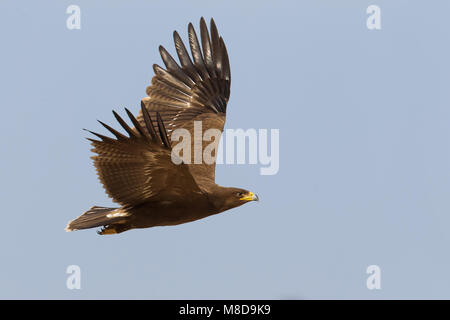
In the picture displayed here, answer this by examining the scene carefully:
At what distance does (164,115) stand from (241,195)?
2653 mm

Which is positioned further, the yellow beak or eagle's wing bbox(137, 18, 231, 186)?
eagle's wing bbox(137, 18, 231, 186)

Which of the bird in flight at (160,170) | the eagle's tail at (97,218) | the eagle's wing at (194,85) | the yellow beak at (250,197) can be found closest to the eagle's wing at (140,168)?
the bird in flight at (160,170)

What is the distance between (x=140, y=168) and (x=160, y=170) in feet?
0.80

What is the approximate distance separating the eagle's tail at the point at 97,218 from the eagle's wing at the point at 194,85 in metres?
Answer: 2.29

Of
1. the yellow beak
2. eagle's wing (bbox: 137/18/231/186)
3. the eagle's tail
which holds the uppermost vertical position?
eagle's wing (bbox: 137/18/231/186)

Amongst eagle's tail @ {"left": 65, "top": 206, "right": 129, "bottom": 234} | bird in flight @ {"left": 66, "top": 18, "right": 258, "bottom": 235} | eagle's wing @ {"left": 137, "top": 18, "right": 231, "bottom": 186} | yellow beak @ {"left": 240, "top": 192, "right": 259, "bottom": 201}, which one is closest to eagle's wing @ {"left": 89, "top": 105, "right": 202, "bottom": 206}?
bird in flight @ {"left": 66, "top": 18, "right": 258, "bottom": 235}

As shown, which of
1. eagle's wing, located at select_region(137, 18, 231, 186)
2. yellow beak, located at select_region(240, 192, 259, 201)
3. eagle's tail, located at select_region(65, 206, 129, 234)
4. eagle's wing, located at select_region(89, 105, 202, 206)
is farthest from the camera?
eagle's wing, located at select_region(137, 18, 231, 186)

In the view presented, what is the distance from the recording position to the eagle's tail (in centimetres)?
1009

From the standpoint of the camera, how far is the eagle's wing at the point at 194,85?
41.2 ft

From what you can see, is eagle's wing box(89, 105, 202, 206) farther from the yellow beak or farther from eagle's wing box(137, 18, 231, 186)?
eagle's wing box(137, 18, 231, 186)

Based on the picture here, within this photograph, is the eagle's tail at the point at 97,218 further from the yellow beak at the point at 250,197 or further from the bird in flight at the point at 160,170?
the yellow beak at the point at 250,197

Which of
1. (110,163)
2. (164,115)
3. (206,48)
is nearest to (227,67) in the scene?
(206,48)

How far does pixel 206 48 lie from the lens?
12.8m

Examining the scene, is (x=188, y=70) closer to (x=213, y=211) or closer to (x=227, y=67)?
(x=227, y=67)
